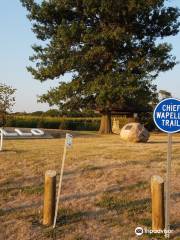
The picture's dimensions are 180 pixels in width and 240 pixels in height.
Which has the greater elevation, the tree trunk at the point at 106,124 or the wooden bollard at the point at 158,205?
the tree trunk at the point at 106,124

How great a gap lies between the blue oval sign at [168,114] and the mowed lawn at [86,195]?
8.10 feet

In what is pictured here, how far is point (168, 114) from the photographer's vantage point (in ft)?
29.1

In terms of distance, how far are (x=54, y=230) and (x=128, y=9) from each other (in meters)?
24.0

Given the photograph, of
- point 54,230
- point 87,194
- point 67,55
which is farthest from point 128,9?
point 54,230

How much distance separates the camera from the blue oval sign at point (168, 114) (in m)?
8.84

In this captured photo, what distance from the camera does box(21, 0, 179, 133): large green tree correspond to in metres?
31.0

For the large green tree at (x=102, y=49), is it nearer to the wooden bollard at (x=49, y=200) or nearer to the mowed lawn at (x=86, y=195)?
the mowed lawn at (x=86, y=195)

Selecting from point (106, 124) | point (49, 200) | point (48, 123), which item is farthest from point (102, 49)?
point (49, 200)

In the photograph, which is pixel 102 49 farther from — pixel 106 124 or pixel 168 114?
pixel 168 114

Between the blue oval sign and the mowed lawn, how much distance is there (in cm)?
247

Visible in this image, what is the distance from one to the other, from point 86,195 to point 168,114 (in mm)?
3888

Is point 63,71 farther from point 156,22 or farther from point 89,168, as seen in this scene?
point 89,168

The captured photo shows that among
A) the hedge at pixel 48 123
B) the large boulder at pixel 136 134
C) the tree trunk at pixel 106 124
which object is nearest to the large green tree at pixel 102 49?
the tree trunk at pixel 106 124

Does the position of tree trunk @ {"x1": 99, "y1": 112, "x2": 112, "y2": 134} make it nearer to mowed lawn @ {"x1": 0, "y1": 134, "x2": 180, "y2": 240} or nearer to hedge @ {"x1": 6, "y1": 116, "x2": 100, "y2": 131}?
hedge @ {"x1": 6, "y1": 116, "x2": 100, "y2": 131}
